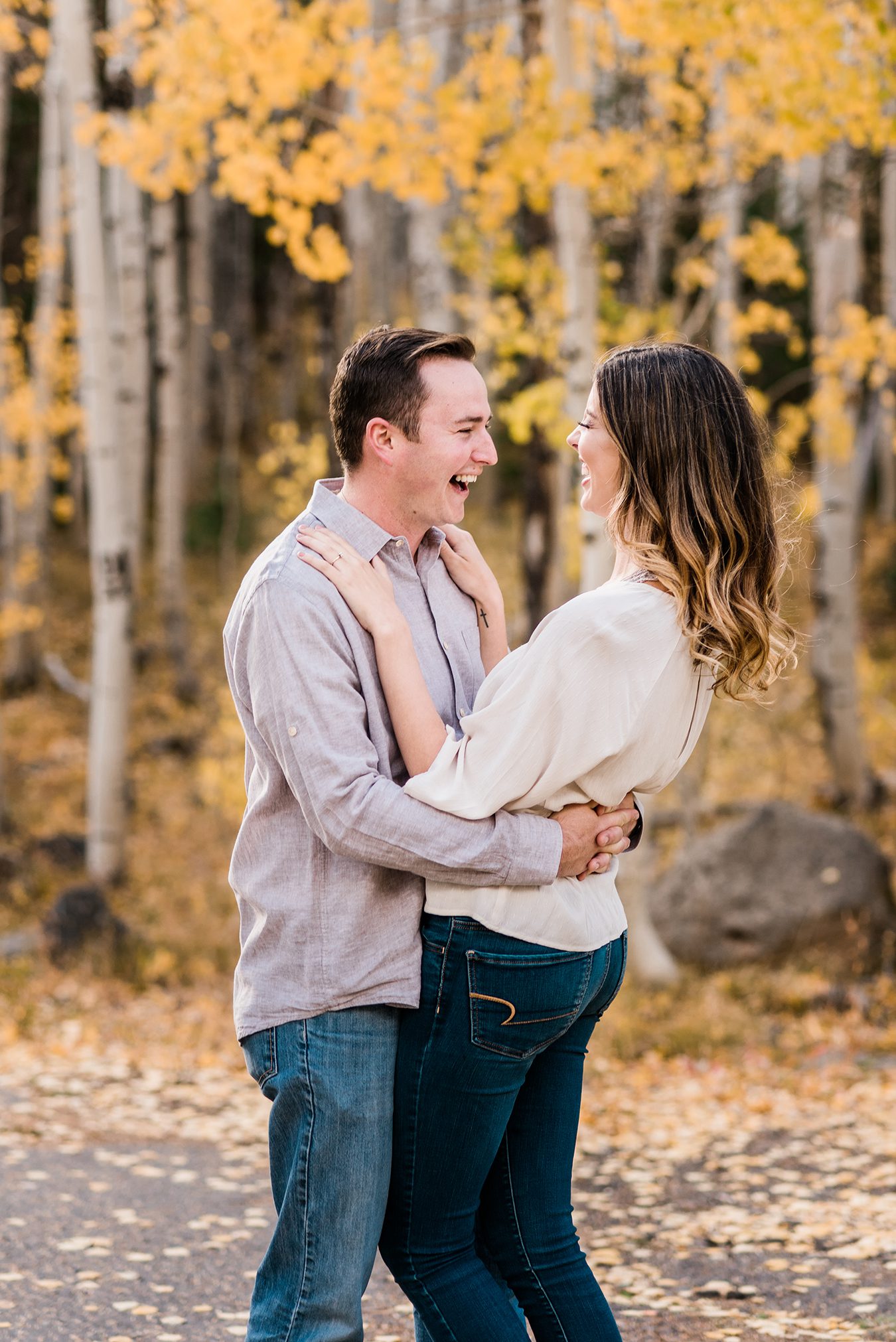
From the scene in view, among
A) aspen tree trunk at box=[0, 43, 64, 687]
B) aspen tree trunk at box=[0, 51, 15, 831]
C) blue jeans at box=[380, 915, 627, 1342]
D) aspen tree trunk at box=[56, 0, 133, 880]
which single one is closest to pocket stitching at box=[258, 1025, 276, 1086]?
blue jeans at box=[380, 915, 627, 1342]

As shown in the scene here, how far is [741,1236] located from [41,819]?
27.1ft

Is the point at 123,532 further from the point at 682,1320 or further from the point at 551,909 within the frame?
the point at 551,909

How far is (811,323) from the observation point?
59.2 feet

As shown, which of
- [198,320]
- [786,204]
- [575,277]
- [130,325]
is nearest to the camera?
[575,277]

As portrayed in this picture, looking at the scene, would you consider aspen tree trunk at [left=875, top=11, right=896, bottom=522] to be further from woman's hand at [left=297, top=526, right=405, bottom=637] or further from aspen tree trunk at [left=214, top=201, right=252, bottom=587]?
aspen tree trunk at [left=214, top=201, right=252, bottom=587]

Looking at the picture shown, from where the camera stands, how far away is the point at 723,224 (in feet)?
28.5

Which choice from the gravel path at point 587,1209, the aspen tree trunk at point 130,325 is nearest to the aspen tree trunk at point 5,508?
the aspen tree trunk at point 130,325

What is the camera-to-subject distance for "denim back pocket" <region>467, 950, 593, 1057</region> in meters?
2.00

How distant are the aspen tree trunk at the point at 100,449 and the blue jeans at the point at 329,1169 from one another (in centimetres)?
637

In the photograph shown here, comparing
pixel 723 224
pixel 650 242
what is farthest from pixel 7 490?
pixel 723 224

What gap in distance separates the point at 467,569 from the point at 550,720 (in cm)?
58

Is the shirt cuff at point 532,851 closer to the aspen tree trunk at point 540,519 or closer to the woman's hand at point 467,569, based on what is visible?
the woman's hand at point 467,569

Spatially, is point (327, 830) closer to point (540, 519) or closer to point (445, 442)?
point (445, 442)

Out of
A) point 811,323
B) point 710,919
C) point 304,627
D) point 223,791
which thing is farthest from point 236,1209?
point 811,323
